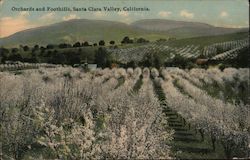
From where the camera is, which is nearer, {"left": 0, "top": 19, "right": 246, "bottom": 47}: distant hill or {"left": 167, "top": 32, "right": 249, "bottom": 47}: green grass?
{"left": 0, "top": 19, "right": 246, "bottom": 47}: distant hill

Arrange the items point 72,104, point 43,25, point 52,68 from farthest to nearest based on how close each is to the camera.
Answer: point 52,68, point 43,25, point 72,104

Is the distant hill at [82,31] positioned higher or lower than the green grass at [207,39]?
higher

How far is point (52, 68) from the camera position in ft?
122

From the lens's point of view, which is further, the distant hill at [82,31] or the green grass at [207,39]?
the green grass at [207,39]

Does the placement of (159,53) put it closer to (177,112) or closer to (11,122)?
(177,112)

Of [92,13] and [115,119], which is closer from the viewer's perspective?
[115,119]

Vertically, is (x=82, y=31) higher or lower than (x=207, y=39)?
higher

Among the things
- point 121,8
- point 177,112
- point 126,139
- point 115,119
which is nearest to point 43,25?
point 121,8

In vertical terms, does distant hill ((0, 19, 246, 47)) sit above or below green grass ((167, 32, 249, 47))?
above

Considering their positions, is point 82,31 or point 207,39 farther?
point 207,39

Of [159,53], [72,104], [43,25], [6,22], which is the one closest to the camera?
[72,104]

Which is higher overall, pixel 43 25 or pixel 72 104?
pixel 43 25

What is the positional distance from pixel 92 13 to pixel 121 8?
6.45 feet

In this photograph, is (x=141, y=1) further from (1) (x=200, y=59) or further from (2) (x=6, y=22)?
(1) (x=200, y=59)
